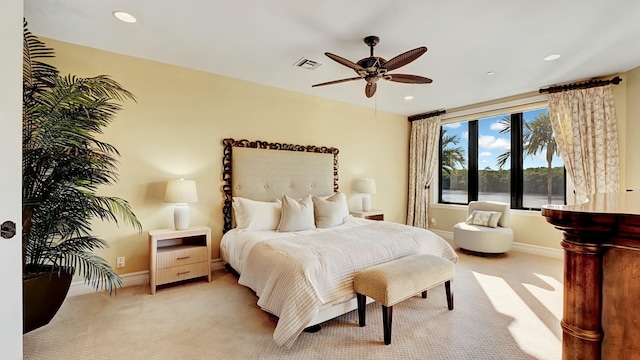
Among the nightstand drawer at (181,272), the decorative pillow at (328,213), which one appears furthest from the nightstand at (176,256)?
the decorative pillow at (328,213)

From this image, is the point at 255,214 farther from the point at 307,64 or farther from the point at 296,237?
the point at 307,64

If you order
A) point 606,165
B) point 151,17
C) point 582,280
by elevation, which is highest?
point 151,17

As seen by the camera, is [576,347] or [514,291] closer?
[576,347]

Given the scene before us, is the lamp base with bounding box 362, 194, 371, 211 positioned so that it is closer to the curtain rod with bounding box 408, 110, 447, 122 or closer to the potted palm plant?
the curtain rod with bounding box 408, 110, 447, 122

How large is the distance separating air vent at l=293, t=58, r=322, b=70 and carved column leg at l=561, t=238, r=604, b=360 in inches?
123

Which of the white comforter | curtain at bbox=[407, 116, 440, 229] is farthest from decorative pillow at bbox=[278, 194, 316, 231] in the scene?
curtain at bbox=[407, 116, 440, 229]

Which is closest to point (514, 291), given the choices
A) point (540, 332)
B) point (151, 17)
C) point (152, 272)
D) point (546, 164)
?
point (540, 332)

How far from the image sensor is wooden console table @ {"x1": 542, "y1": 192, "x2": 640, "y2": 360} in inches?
25.7

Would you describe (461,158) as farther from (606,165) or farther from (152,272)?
(152,272)

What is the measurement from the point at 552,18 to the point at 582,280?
2769 millimetres

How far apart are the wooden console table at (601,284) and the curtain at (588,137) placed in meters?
4.35

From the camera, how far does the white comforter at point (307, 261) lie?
6.79ft

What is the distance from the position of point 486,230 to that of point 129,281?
4.94 meters

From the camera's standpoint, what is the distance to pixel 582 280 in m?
0.72
